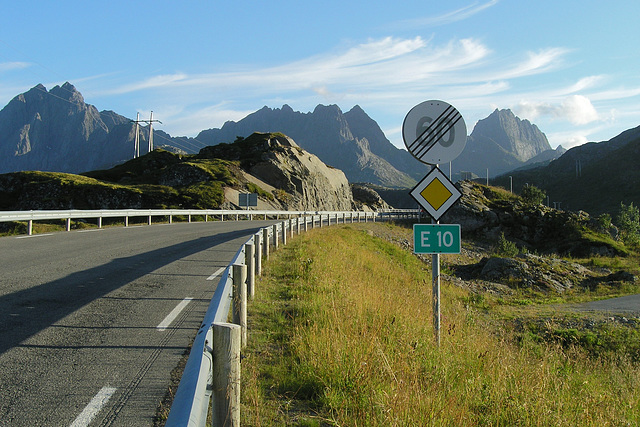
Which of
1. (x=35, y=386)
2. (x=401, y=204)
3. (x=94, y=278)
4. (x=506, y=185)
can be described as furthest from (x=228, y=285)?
(x=506, y=185)

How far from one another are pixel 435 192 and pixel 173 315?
13.3 feet

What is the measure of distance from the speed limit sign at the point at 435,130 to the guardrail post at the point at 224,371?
4197 mm

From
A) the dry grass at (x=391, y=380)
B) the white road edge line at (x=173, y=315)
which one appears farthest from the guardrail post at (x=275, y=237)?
the dry grass at (x=391, y=380)

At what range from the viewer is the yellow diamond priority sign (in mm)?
6203

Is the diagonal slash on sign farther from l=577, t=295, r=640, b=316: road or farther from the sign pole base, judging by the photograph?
l=577, t=295, r=640, b=316: road

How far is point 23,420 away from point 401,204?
143 m

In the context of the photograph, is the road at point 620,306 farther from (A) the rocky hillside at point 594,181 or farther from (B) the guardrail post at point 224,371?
(A) the rocky hillside at point 594,181

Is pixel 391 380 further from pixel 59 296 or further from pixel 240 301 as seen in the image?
pixel 59 296

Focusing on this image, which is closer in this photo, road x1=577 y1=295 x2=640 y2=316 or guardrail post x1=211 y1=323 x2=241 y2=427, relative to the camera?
guardrail post x1=211 y1=323 x2=241 y2=427

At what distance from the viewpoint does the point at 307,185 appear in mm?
66125

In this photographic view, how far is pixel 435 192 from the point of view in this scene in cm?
626

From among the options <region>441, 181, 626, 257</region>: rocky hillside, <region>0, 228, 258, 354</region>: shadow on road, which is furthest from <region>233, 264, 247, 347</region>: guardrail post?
<region>441, 181, 626, 257</region>: rocky hillside

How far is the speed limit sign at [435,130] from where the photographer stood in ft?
20.4

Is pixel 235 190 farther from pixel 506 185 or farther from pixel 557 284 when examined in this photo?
pixel 506 185
